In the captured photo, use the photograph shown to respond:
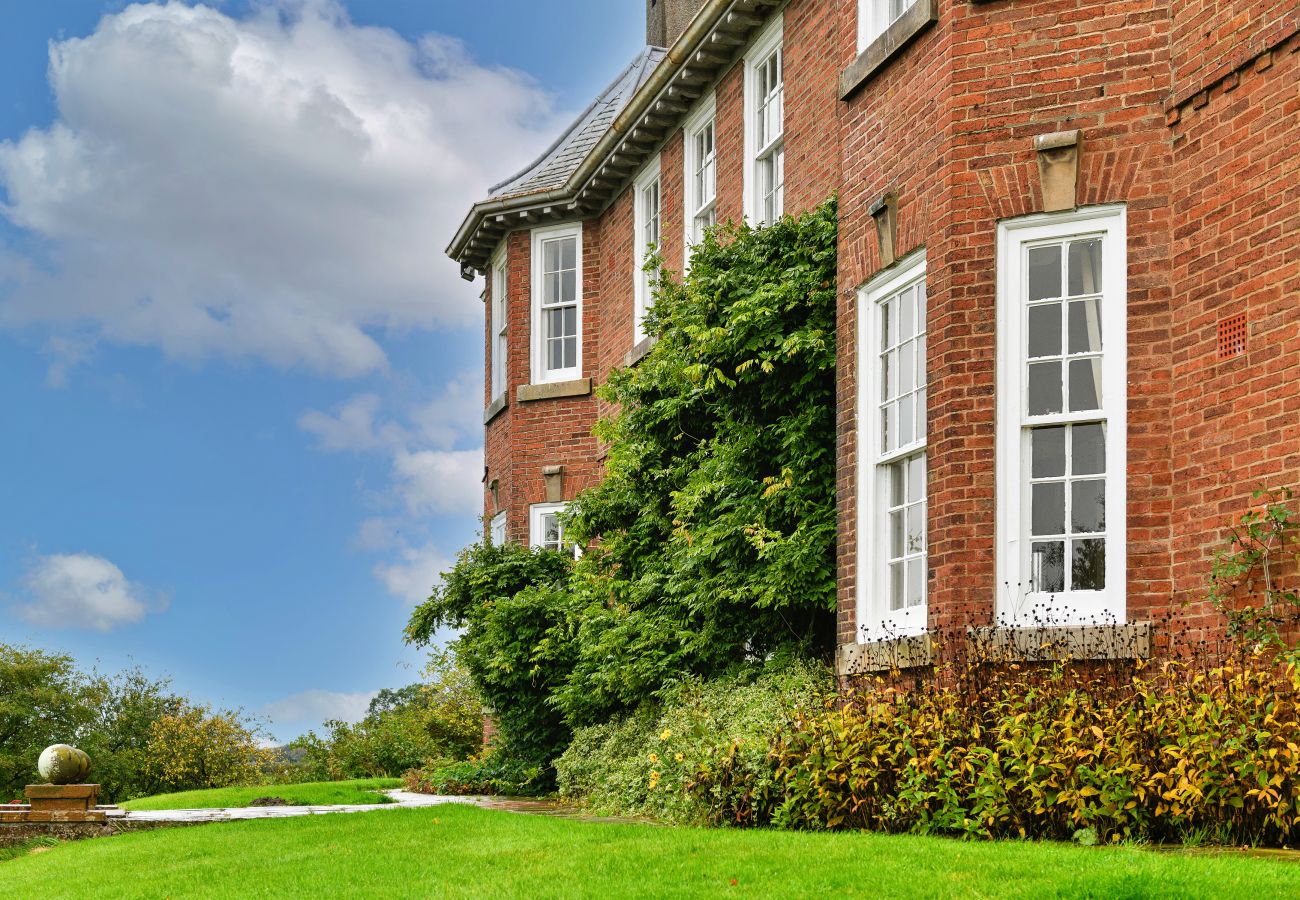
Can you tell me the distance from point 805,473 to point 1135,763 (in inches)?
213

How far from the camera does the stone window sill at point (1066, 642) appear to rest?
10.0m

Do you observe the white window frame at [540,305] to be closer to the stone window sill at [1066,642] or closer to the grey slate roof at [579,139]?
the grey slate roof at [579,139]

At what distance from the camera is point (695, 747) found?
1181 cm

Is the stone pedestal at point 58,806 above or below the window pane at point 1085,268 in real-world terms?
below

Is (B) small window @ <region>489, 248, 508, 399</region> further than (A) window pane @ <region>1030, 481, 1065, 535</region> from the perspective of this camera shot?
Yes

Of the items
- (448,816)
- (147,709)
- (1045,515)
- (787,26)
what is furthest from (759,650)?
(147,709)

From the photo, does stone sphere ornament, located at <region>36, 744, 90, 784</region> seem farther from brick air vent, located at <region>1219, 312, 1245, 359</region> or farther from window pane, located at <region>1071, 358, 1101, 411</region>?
brick air vent, located at <region>1219, 312, 1245, 359</region>

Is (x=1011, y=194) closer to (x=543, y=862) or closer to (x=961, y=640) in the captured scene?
(x=961, y=640)

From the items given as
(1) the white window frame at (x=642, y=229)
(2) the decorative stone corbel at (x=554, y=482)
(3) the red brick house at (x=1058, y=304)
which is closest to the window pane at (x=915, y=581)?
(3) the red brick house at (x=1058, y=304)

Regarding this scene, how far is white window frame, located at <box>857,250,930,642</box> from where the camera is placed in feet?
38.3

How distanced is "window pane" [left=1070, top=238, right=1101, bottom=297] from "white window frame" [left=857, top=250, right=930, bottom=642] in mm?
1195

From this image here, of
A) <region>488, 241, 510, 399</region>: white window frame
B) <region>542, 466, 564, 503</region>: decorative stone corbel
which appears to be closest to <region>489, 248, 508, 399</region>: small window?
<region>488, 241, 510, 399</region>: white window frame

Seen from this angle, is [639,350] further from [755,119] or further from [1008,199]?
[1008,199]

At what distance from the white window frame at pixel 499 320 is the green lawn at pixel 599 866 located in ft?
38.6
